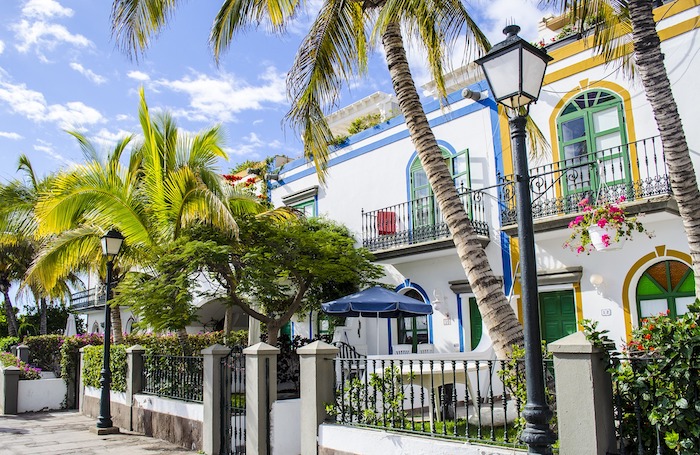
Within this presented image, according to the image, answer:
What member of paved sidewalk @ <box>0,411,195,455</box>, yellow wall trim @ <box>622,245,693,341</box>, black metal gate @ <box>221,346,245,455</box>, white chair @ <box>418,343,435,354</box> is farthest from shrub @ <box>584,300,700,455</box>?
white chair @ <box>418,343,435,354</box>

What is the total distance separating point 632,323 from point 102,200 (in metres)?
10.3

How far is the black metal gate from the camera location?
9.33 m

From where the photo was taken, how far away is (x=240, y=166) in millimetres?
23406

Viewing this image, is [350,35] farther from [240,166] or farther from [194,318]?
[240,166]

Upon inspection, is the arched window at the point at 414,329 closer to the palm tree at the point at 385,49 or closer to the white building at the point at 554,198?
the white building at the point at 554,198

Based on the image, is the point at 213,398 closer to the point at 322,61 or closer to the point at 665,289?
the point at 322,61

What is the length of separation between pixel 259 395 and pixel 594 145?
780cm

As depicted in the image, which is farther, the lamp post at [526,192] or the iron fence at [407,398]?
the iron fence at [407,398]

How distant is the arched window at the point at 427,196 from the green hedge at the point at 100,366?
6971 millimetres

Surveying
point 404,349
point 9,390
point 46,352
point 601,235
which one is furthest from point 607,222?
point 46,352

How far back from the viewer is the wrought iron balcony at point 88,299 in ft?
99.3

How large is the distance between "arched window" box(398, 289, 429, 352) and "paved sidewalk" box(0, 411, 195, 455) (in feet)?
21.0

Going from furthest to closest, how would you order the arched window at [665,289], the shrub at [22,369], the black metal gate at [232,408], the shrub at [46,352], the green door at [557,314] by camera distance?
the shrub at [46,352] < the shrub at [22,369] < the green door at [557,314] < the arched window at [665,289] < the black metal gate at [232,408]

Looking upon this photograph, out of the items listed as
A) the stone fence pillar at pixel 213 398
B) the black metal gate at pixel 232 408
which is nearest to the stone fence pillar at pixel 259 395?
the black metal gate at pixel 232 408
